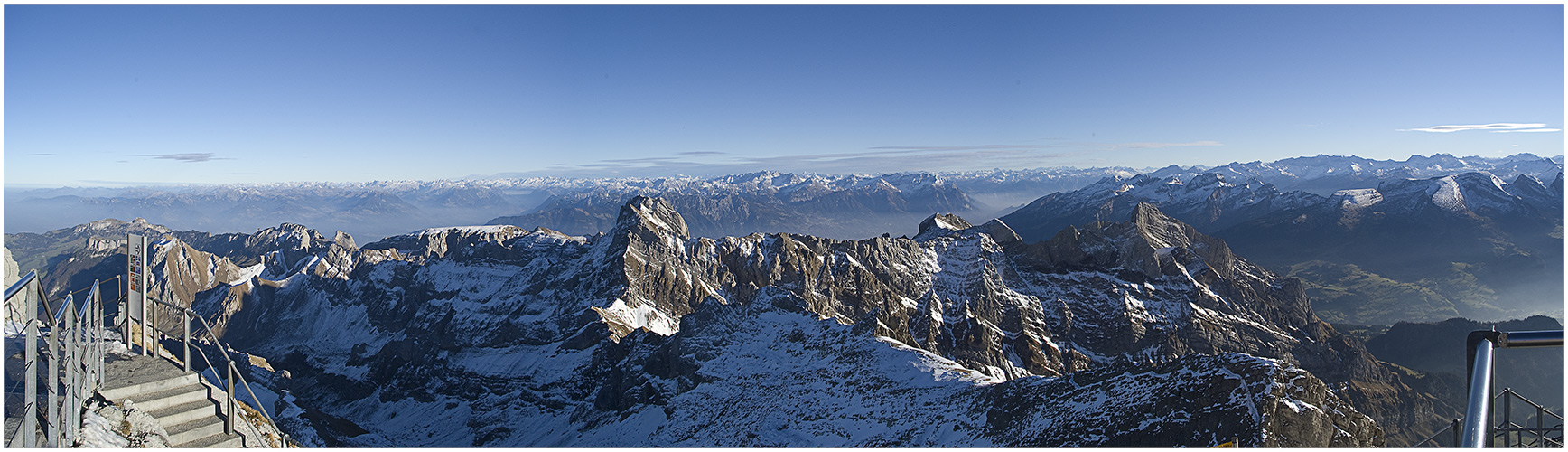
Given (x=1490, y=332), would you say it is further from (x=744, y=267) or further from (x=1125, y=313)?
(x=744, y=267)

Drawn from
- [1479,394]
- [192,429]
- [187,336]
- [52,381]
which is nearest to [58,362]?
[52,381]

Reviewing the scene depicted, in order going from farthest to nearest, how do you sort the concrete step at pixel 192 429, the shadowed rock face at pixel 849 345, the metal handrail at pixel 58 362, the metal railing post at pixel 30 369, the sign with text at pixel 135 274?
1. the shadowed rock face at pixel 849 345
2. the sign with text at pixel 135 274
3. the concrete step at pixel 192 429
4. the metal handrail at pixel 58 362
5. the metal railing post at pixel 30 369

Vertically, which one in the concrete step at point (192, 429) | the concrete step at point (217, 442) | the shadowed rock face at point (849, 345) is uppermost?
the concrete step at point (192, 429)

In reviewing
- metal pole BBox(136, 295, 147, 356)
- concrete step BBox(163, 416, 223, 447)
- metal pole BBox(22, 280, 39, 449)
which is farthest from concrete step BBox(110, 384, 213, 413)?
metal pole BBox(22, 280, 39, 449)

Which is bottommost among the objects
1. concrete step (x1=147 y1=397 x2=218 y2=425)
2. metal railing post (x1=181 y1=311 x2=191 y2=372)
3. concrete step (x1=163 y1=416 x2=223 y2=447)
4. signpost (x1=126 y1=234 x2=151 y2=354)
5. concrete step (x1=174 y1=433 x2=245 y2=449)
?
concrete step (x1=174 y1=433 x2=245 y2=449)

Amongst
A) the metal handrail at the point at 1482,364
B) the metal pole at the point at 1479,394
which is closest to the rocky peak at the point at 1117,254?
the metal handrail at the point at 1482,364

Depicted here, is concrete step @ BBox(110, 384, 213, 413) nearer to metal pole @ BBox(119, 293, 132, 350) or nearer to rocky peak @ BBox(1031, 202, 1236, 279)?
metal pole @ BBox(119, 293, 132, 350)

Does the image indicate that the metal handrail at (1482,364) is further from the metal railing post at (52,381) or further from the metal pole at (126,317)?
the metal pole at (126,317)
